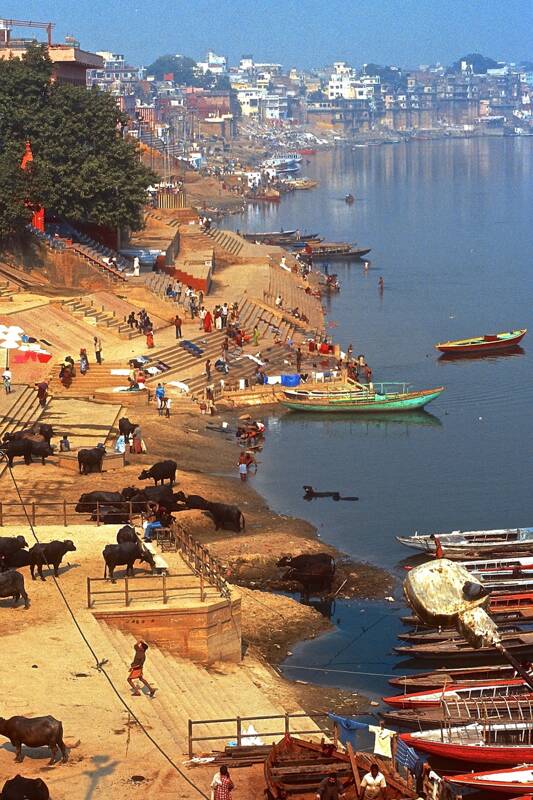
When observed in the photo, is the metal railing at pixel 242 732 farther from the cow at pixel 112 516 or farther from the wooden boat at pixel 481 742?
the cow at pixel 112 516

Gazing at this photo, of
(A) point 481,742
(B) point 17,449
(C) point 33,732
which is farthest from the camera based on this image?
(B) point 17,449

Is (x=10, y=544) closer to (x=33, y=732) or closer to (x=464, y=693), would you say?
(x=33, y=732)

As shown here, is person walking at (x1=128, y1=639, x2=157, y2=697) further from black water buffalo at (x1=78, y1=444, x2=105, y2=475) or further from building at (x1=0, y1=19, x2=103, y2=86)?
building at (x1=0, y1=19, x2=103, y2=86)

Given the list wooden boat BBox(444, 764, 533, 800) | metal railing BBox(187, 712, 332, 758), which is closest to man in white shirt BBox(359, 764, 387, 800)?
metal railing BBox(187, 712, 332, 758)

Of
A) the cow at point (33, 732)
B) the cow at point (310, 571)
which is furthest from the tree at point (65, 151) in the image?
the cow at point (33, 732)

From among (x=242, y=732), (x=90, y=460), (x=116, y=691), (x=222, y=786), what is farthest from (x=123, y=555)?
(x=90, y=460)

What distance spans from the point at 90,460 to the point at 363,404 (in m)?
15.0

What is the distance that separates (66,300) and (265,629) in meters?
28.1

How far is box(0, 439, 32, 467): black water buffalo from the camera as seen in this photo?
127 ft

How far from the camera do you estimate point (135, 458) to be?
4206 centimetres

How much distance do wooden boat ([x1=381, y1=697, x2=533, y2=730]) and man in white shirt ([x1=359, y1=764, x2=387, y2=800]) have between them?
5405mm

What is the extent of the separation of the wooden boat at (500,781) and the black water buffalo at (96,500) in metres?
12.1

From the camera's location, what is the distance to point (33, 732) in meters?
20.9

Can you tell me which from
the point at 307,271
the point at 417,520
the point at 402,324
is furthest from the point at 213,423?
the point at 307,271
